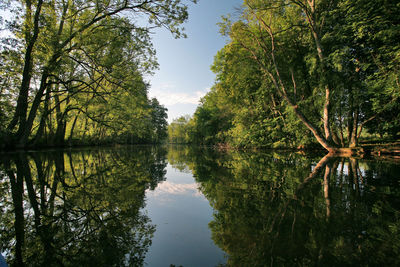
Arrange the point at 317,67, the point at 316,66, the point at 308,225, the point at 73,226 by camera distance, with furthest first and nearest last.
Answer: the point at 317,67 → the point at 316,66 → the point at 73,226 → the point at 308,225

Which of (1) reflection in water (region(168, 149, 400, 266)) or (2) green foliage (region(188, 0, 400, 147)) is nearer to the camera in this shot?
(1) reflection in water (region(168, 149, 400, 266))

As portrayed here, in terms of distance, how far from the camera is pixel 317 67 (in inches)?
448

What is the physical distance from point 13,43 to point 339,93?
1978cm

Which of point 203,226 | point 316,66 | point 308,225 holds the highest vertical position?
point 316,66

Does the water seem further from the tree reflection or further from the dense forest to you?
the dense forest

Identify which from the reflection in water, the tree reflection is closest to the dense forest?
the reflection in water

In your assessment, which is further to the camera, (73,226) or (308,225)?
(73,226)

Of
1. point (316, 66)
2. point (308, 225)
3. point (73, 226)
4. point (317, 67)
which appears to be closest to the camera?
point (308, 225)

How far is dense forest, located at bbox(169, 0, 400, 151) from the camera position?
32.6ft

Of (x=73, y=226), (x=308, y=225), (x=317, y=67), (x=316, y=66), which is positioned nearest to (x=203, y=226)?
(x=308, y=225)

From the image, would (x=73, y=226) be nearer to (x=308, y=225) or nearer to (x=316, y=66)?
(x=308, y=225)

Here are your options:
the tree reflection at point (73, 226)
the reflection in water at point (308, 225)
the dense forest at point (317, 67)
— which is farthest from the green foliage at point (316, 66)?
the tree reflection at point (73, 226)

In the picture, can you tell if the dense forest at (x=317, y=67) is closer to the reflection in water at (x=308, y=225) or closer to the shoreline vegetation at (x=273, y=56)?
the shoreline vegetation at (x=273, y=56)

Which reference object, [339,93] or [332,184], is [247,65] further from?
[332,184]
